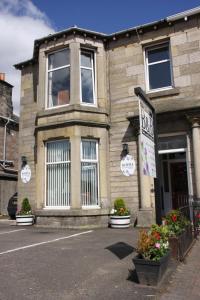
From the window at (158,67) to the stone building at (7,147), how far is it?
1196cm

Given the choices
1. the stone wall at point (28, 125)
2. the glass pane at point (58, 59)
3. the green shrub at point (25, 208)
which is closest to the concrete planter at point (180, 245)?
the green shrub at point (25, 208)

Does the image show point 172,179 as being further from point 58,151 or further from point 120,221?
point 58,151

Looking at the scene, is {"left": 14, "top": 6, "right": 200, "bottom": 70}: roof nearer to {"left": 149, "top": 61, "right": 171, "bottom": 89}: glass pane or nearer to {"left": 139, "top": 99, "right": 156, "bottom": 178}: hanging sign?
{"left": 149, "top": 61, "right": 171, "bottom": 89}: glass pane

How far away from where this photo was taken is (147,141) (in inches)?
224

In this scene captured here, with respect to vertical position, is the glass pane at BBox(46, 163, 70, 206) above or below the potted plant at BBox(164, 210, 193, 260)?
above

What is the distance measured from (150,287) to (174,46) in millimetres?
10131

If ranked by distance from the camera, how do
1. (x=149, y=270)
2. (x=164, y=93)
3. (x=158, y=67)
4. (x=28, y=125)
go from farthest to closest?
(x=28, y=125)
(x=158, y=67)
(x=164, y=93)
(x=149, y=270)

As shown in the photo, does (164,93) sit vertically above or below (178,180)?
above

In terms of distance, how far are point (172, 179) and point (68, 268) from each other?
8.57 metres

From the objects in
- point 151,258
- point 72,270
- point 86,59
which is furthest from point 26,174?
point 151,258

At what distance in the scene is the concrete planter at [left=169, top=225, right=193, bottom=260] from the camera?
19.8ft


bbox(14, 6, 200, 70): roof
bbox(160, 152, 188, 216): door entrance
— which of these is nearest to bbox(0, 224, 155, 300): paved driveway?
bbox(160, 152, 188, 216): door entrance

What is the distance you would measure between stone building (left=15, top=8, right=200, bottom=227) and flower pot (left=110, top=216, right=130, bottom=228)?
46 centimetres

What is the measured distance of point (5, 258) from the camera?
22.2ft
